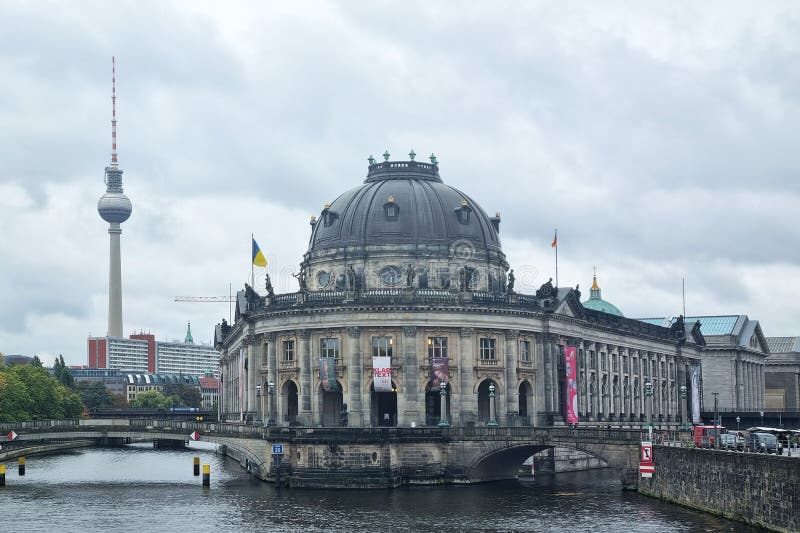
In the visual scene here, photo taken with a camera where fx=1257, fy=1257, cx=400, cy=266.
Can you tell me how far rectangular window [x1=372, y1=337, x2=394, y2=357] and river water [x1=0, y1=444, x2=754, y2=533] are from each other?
60.3ft

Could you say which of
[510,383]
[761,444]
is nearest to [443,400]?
[510,383]

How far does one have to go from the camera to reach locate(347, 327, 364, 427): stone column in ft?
417

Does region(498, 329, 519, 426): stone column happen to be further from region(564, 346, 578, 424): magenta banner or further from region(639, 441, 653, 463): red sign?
region(639, 441, 653, 463): red sign

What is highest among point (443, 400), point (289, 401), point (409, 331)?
point (409, 331)

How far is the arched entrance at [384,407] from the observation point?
129375 millimetres

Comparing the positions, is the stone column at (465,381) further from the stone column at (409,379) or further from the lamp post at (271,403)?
the lamp post at (271,403)

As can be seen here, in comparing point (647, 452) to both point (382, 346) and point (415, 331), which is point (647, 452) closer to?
point (415, 331)

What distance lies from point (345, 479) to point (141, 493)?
59.4ft

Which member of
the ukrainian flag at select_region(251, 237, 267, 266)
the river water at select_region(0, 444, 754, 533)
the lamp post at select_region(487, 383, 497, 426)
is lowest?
the river water at select_region(0, 444, 754, 533)

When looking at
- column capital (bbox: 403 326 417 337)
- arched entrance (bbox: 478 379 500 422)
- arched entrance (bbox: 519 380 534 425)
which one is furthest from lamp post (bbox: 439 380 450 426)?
arched entrance (bbox: 519 380 534 425)

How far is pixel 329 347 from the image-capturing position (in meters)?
130

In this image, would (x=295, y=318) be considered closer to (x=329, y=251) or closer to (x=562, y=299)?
(x=329, y=251)

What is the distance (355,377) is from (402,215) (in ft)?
79.4

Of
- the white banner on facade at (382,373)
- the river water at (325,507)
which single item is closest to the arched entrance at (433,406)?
the white banner on facade at (382,373)
